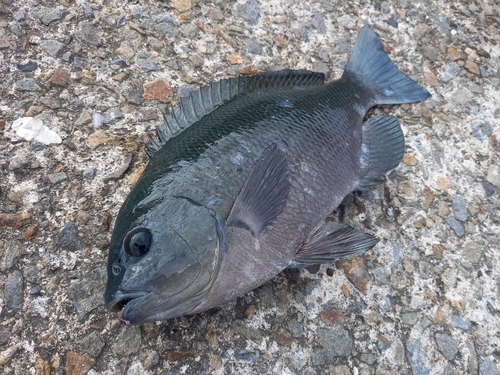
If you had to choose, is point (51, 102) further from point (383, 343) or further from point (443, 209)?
point (443, 209)

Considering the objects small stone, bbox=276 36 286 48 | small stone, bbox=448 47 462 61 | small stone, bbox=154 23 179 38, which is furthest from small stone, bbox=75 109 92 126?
small stone, bbox=448 47 462 61

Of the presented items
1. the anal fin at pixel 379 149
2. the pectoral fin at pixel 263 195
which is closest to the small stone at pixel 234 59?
the anal fin at pixel 379 149

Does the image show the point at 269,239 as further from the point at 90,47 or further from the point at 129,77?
the point at 90,47

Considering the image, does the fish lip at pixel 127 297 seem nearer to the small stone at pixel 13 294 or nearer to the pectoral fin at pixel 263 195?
the pectoral fin at pixel 263 195

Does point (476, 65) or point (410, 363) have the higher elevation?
point (476, 65)

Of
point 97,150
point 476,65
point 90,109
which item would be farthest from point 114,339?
point 476,65
